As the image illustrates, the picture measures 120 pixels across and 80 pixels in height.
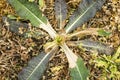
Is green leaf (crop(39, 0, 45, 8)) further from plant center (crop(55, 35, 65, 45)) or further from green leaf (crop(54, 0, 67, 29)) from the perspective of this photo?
plant center (crop(55, 35, 65, 45))

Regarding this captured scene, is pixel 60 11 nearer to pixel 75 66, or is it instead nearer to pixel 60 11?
pixel 60 11

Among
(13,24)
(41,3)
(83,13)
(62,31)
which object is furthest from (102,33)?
(13,24)

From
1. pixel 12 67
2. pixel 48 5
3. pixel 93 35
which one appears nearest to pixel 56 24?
pixel 48 5

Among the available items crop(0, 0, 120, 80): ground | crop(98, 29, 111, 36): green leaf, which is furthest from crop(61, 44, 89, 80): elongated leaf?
crop(98, 29, 111, 36): green leaf

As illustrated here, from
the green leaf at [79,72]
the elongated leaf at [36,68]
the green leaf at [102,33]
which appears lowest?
the green leaf at [79,72]

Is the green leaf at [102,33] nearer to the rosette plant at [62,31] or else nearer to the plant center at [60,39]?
the rosette plant at [62,31]

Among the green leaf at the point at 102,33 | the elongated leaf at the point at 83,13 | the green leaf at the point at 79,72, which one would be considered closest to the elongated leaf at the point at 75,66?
the green leaf at the point at 79,72
